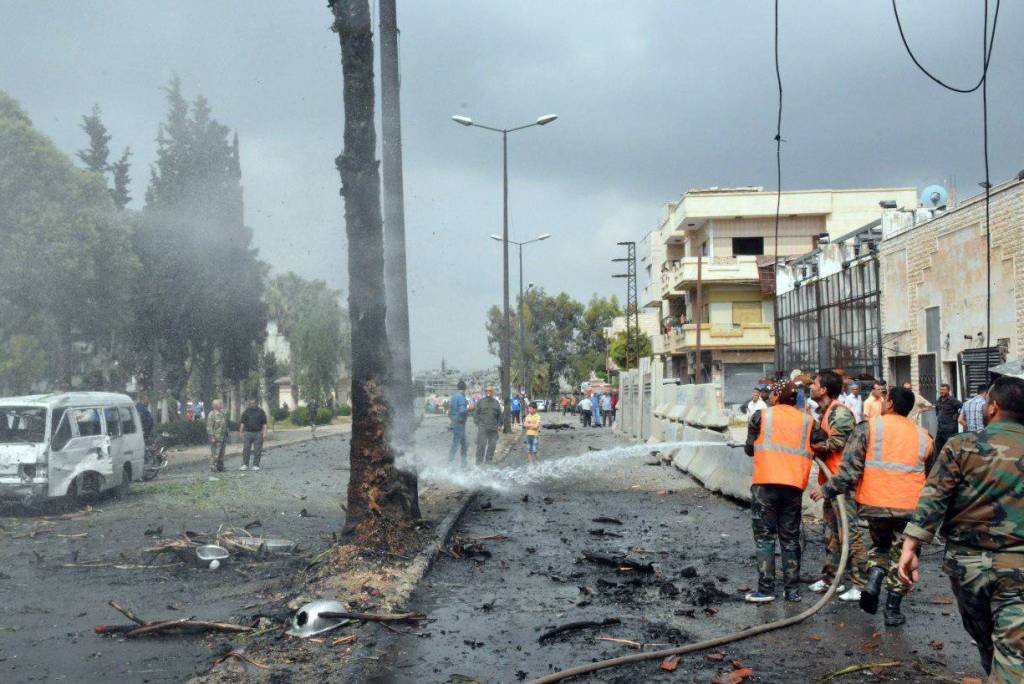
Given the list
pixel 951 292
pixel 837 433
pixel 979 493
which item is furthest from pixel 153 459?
pixel 979 493

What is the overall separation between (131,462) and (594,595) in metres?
11.1

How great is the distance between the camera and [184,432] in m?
30.8

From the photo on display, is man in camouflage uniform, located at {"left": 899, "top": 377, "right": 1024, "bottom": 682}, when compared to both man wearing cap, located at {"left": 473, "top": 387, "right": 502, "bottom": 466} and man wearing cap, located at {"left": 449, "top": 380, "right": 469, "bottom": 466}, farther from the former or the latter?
man wearing cap, located at {"left": 473, "top": 387, "right": 502, "bottom": 466}

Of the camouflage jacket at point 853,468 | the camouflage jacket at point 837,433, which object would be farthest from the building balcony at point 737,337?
the camouflage jacket at point 853,468

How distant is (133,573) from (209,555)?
0.70 m

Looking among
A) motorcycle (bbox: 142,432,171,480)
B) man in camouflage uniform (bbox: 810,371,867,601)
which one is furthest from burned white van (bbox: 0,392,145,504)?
man in camouflage uniform (bbox: 810,371,867,601)

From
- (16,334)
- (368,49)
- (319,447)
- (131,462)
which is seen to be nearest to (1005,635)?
(368,49)

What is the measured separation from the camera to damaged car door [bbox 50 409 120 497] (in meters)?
13.4

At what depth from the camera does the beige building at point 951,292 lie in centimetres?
1750

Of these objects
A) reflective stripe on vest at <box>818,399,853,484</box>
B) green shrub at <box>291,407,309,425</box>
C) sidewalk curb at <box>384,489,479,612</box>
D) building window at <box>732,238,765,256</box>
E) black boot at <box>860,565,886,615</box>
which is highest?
building window at <box>732,238,765,256</box>

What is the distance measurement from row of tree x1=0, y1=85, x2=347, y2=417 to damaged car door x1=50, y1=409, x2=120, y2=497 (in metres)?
9.20

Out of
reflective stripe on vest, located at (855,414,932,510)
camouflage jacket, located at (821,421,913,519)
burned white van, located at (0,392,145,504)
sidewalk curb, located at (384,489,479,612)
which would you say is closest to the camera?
reflective stripe on vest, located at (855,414,932,510)

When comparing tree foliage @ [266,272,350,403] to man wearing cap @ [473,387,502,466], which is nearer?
man wearing cap @ [473,387,502,466]

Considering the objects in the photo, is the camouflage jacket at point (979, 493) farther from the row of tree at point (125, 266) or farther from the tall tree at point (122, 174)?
the tall tree at point (122, 174)
